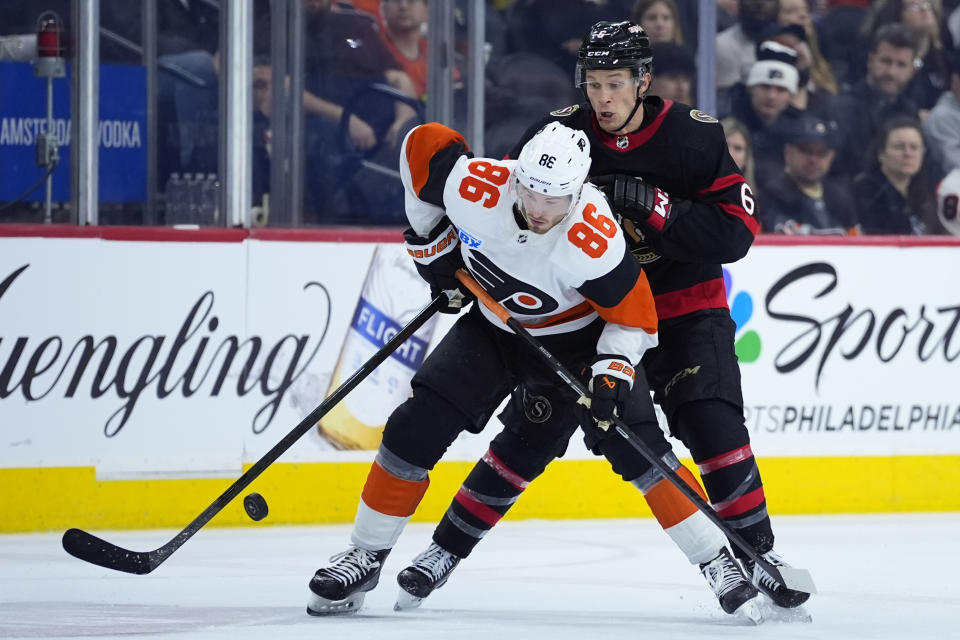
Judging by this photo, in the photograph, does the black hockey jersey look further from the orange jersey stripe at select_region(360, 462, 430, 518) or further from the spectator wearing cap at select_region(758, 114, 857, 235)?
the spectator wearing cap at select_region(758, 114, 857, 235)

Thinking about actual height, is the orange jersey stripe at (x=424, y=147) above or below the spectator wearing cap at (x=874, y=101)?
below

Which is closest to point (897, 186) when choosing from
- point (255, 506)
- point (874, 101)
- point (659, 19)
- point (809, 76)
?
point (874, 101)

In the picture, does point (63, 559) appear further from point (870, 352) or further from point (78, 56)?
point (870, 352)

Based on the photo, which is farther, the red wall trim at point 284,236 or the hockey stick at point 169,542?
the red wall trim at point 284,236

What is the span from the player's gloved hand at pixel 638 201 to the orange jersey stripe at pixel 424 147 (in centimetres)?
33

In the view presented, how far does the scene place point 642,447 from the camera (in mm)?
2994

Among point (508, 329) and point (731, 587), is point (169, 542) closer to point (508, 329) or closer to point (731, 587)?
point (508, 329)

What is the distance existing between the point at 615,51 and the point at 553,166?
1.22 ft

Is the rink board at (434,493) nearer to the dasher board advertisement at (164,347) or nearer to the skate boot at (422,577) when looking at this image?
the dasher board advertisement at (164,347)

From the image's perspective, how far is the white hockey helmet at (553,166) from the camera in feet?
9.05

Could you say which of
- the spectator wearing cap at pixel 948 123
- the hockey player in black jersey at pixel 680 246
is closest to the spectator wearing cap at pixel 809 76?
the spectator wearing cap at pixel 948 123

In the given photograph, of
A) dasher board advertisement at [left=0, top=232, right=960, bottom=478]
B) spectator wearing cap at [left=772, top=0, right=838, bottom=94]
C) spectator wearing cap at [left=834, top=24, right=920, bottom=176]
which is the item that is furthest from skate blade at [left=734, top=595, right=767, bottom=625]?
spectator wearing cap at [left=772, top=0, right=838, bottom=94]

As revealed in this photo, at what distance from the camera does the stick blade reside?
307cm

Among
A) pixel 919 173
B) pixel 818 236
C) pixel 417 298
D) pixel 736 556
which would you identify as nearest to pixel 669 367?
pixel 736 556
